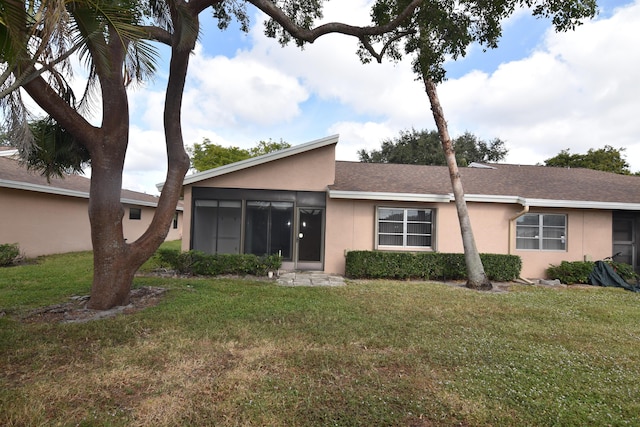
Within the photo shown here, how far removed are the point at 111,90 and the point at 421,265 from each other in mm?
8583

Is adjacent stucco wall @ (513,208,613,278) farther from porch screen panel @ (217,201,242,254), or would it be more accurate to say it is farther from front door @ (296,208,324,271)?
porch screen panel @ (217,201,242,254)

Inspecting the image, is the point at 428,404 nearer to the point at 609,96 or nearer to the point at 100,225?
the point at 100,225

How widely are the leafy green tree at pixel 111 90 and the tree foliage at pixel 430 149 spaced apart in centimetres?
2485

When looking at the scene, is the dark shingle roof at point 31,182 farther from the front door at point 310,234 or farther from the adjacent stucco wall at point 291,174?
the front door at point 310,234

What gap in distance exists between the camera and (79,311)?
538 centimetres

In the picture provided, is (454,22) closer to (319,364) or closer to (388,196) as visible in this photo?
(388,196)

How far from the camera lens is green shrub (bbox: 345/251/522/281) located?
362 inches

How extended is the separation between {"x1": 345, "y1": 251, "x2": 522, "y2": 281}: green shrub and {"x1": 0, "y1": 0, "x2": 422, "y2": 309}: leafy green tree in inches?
214

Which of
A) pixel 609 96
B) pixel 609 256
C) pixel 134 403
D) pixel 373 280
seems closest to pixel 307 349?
pixel 134 403

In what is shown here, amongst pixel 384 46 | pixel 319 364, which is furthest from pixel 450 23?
pixel 319 364

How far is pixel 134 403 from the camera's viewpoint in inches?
110

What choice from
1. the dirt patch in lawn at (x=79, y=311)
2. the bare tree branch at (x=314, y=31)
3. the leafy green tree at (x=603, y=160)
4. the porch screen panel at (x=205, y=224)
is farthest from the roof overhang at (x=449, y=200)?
the leafy green tree at (x=603, y=160)

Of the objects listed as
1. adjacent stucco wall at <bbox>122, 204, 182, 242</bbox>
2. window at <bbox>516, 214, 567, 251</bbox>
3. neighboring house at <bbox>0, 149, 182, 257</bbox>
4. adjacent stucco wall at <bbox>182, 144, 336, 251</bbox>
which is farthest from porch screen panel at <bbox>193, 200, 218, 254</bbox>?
window at <bbox>516, 214, 567, 251</bbox>

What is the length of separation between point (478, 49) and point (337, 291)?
21.3 feet
